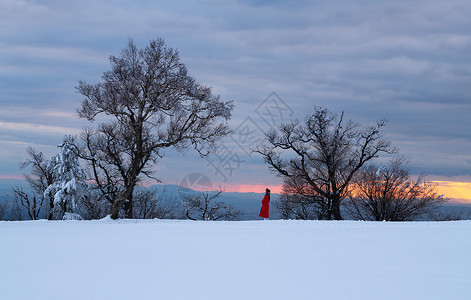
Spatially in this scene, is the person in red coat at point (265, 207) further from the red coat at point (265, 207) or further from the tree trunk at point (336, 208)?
the tree trunk at point (336, 208)

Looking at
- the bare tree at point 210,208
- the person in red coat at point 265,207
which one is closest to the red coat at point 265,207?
the person in red coat at point 265,207

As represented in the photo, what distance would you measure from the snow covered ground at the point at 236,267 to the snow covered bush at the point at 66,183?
15789 millimetres

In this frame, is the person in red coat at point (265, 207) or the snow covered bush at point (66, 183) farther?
the snow covered bush at point (66, 183)

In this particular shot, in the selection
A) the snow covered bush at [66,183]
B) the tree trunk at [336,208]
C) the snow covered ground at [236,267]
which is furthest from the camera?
the tree trunk at [336,208]

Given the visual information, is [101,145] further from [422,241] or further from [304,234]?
[422,241]

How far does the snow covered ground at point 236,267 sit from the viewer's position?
20.6 feet

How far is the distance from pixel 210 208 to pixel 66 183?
14903 mm

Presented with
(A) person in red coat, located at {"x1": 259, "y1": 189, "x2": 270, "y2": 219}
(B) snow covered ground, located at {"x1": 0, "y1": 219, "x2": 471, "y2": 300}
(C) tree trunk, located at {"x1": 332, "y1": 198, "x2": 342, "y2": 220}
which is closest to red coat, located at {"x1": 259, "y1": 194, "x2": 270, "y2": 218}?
(A) person in red coat, located at {"x1": 259, "y1": 189, "x2": 270, "y2": 219}

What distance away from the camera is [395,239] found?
11.7m

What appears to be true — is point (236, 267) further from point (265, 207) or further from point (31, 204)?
point (31, 204)

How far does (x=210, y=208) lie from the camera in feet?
128

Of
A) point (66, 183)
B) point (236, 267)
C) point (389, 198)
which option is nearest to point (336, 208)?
point (389, 198)

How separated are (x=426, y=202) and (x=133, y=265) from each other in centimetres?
3349

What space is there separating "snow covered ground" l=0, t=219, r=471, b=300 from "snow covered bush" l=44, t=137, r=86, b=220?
51.8 ft
